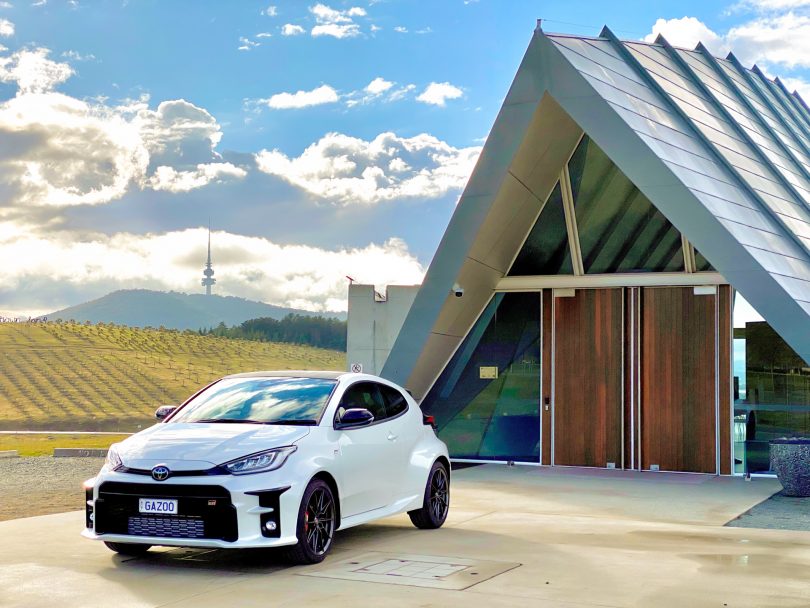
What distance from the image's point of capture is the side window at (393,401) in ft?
34.8

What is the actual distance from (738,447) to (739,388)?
0.94 m

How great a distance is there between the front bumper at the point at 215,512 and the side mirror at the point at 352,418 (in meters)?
1.05

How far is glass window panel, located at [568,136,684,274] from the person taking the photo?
58.1ft

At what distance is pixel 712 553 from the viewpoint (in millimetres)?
9703

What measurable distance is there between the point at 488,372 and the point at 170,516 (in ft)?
36.9

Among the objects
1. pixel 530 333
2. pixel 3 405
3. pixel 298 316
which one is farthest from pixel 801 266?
pixel 298 316

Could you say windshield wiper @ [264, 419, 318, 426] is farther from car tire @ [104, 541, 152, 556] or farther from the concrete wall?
the concrete wall

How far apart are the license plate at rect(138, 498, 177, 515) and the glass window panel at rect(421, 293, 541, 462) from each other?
438 inches

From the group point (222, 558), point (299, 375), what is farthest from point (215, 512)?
point (299, 375)

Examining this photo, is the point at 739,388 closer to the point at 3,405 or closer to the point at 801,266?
the point at 801,266

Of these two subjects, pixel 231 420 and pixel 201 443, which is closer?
pixel 201 443

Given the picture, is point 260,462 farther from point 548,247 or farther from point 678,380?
point 548,247

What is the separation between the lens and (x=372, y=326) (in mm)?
20641

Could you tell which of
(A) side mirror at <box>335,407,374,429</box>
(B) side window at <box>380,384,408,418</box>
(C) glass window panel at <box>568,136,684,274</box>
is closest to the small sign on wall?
(C) glass window panel at <box>568,136,684,274</box>
